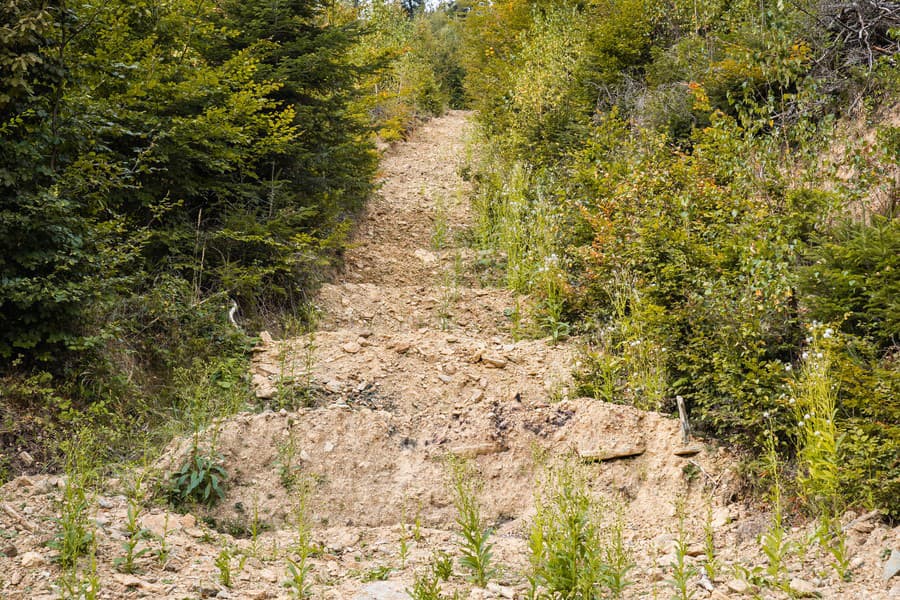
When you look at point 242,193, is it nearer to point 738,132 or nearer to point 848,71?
point 738,132

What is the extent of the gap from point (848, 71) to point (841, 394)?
4861mm

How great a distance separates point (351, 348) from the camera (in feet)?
21.0

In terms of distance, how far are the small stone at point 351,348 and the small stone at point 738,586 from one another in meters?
4.03

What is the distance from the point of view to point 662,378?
16.1 feet

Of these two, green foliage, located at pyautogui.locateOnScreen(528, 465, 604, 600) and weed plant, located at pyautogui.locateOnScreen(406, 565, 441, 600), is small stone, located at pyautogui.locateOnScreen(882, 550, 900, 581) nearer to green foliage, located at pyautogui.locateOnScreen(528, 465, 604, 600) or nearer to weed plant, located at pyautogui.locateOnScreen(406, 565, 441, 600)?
green foliage, located at pyautogui.locateOnScreen(528, 465, 604, 600)

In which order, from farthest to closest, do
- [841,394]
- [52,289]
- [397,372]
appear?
[397,372]
[52,289]
[841,394]

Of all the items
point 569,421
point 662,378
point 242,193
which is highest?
point 242,193

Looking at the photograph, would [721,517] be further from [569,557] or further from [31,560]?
[31,560]

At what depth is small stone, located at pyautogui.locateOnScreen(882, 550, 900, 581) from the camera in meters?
2.93

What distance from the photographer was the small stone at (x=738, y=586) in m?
3.09

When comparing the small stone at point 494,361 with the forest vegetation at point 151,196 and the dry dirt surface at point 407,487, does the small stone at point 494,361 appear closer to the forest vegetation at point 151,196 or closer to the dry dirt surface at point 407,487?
the dry dirt surface at point 407,487

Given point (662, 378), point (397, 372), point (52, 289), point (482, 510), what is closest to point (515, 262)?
point (397, 372)

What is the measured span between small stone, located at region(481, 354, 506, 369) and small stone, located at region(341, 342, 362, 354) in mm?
1267

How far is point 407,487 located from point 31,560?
221 centimetres
